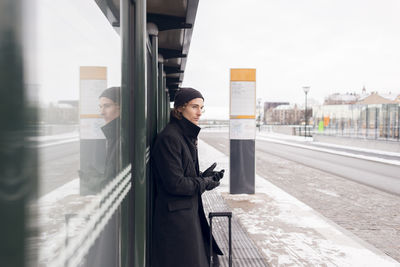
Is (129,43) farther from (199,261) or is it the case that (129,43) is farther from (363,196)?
(363,196)

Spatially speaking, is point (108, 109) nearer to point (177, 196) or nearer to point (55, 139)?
point (55, 139)

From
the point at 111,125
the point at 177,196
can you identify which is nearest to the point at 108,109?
the point at 111,125

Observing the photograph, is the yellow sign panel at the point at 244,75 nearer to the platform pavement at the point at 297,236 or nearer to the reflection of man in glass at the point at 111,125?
the platform pavement at the point at 297,236

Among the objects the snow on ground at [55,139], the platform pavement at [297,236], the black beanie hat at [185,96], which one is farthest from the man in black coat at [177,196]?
the platform pavement at [297,236]

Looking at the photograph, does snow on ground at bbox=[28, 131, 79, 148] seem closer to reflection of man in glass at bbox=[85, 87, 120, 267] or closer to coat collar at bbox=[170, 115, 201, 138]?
reflection of man in glass at bbox=[85, 87, 120, 267]

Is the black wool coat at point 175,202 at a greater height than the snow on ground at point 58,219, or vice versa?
the snow on ground at point 58,219

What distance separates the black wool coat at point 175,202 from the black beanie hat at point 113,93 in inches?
31.5

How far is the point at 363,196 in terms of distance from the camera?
7.94m

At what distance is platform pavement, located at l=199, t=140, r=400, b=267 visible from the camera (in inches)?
154

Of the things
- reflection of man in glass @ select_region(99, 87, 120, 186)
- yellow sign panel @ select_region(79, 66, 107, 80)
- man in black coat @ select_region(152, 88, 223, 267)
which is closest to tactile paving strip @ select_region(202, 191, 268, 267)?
man in black coat @ select_region(152, 88, 223, 267)

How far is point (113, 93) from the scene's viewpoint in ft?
5.12

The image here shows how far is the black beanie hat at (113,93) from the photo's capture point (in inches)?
55.3

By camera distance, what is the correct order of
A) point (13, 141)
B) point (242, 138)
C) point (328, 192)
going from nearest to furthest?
point (13, 141) → point (242, 138) → point (328, 192)

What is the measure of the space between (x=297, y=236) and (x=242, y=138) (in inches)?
127
